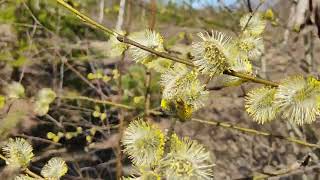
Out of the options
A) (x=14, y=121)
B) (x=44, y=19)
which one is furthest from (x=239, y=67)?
(x=44, y=19)

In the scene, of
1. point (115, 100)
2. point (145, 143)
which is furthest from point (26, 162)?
point (115, 100)

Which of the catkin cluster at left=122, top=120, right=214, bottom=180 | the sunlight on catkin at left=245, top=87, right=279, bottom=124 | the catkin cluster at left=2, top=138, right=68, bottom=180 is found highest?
the sunlight on catkin at left=245, top=87, right=279, bottom=124

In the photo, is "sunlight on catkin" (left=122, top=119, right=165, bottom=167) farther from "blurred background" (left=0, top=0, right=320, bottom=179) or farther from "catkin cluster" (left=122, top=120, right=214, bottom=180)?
"blurred background" (left=0, top=0, right=320, bottom=179)

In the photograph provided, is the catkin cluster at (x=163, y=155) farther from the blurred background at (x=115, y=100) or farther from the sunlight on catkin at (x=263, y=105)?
the blurred background at (x=115, y=100)

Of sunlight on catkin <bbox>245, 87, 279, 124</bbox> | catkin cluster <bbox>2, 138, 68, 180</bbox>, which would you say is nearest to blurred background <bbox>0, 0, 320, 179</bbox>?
catkin cluster <bbox>2, 138, 68, 180</bbox>

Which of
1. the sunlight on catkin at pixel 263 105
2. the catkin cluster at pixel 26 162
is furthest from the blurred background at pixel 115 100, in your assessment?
the sunlight on catkin at pixel 263 105

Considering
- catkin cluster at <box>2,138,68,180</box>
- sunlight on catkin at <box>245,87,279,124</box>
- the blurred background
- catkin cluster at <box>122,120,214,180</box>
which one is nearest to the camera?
catkin cluster at <box>122,120,214,180</box>

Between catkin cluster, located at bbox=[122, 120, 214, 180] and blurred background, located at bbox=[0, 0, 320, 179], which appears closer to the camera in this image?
catkin cluster, located at bbox=[122, 120, 214, 180]

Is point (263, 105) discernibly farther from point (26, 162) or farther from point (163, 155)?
point (26, 162)

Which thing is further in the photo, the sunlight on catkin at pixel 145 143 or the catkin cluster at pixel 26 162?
the catkin cluster at pixel 26 162

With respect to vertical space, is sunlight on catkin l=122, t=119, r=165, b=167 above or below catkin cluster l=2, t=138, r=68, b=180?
above

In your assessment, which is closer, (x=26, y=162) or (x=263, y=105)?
(x=263, y=105)

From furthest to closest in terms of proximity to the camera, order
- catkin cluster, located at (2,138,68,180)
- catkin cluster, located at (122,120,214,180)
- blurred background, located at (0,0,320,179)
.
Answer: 1. blurred background, located at (0,0,320,179)
2. catkin cluster, located at (2,138,68,180)
3. catkin cluster, located at (122,120,214,180)

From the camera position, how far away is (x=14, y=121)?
12.8ft
